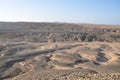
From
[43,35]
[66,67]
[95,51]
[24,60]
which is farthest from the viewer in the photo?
[43,35]

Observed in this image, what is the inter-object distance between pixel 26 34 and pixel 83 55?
21.1 m

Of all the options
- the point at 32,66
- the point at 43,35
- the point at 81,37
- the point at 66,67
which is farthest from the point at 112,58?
the point at 43,35

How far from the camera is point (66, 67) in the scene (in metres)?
21.4

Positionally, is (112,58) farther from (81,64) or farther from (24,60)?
(24,60)

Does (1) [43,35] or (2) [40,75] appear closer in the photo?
(2) [40,75]

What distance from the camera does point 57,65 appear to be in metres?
22.1

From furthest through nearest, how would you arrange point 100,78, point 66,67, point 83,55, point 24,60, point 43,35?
1. point 43,35
2. point 83,55
3. point 24,60
4. point 66,67
5. point 100,78

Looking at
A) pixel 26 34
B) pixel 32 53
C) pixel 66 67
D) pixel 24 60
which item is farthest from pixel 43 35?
pixel 66 67

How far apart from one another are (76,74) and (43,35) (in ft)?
91.6

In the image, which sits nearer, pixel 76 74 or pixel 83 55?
pixel 76 74

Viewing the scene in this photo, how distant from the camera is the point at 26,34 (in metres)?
45.7

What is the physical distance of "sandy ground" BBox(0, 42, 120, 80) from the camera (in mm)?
17747

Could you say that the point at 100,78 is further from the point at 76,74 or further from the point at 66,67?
the point at 66,67

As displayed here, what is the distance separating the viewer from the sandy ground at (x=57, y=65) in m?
17.7
